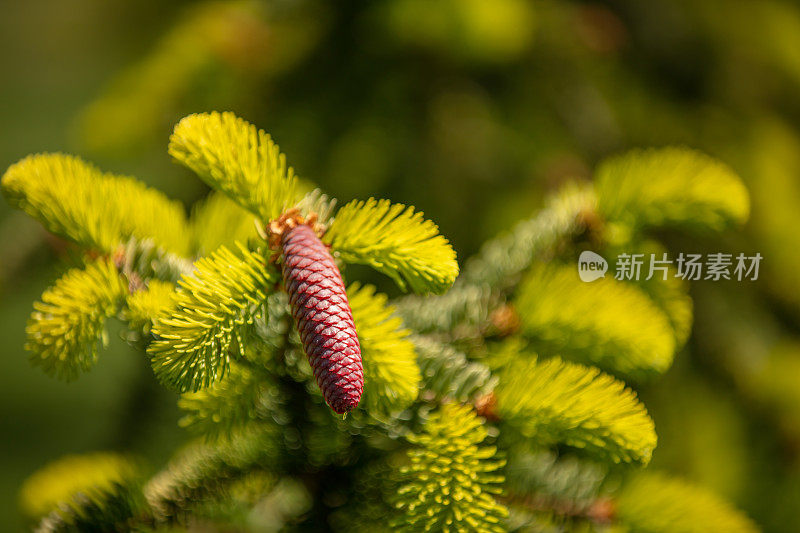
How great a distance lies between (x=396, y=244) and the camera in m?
0.40

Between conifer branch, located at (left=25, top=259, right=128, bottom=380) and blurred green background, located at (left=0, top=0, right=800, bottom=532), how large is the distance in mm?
353

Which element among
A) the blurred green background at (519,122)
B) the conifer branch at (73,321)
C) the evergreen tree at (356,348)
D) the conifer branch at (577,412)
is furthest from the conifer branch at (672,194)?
the conifer branch at (73,321)

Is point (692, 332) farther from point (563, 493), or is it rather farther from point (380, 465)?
point (380, 465)

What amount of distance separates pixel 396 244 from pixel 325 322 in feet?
0.26

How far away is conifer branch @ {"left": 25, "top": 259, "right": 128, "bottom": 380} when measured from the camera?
0.38 metres

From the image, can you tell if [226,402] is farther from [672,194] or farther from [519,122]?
[519,122]

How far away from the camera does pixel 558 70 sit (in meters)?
1.00

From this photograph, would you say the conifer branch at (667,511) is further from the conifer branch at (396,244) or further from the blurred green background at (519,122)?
the blurred green background at (519,122)

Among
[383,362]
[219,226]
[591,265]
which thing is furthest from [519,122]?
[383,362]

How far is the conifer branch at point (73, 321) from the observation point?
38 cm

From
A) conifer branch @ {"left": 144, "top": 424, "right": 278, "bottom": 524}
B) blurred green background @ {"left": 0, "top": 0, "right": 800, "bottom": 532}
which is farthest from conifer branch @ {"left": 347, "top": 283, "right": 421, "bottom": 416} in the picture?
blurred green background @ {"left": 0, "top": 0, "right": 800, "bottom": 532}

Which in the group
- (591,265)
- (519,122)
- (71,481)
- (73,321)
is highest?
(519,122)

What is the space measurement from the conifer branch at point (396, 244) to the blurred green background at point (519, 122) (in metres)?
0.43

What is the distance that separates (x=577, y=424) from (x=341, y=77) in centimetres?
67
